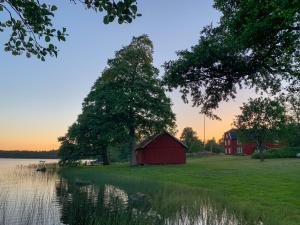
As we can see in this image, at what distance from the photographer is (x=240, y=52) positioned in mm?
18922

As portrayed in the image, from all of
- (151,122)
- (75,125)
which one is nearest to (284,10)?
(151,122)

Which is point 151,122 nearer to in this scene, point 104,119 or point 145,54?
point 104,119

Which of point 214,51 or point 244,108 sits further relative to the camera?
point 244,108

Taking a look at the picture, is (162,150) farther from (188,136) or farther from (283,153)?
(188,136)

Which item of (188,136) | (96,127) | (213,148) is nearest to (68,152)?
(96,127)

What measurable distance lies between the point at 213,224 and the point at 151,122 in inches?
1769

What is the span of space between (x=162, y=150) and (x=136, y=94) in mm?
11314

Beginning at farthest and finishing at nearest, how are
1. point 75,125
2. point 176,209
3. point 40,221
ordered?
1. point 75,125
2. point 176,209
3. point 40,221

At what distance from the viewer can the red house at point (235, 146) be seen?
339ft

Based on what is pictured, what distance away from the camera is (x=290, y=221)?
13.8m

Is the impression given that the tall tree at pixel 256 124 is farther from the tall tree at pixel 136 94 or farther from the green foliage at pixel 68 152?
the green foliage at pixel 68 152

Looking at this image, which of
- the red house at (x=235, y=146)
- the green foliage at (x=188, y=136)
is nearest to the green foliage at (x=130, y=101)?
the red house at (x=235, y=146)

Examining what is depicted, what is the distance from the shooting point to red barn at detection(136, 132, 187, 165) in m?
60.6

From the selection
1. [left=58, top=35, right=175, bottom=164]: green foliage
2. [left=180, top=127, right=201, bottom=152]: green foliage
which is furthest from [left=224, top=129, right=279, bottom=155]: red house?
[left=58, top=35, right=175, bottom=164]: green foliage
